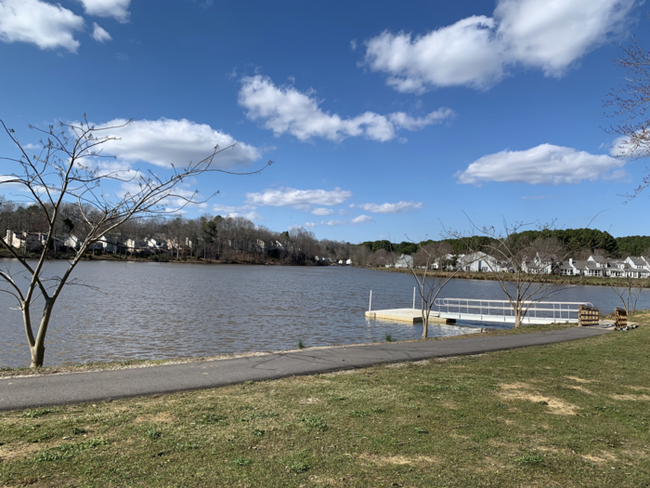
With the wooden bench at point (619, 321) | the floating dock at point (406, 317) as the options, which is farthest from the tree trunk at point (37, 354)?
the wooden bench at point (619, 321)

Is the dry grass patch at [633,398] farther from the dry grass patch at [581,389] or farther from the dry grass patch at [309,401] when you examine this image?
the dry grass patch at [309,401]

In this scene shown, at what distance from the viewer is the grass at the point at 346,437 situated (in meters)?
3.93

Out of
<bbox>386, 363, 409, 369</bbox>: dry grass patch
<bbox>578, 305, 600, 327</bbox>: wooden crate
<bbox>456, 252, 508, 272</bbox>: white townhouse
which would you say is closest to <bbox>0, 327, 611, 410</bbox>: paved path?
<bbox>386, 363, 409, 369</bbox>: dry grass patch

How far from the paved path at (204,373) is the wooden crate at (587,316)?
27.6 feet

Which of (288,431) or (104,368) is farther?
(104,368)

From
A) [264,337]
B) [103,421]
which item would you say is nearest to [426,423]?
[103,421]

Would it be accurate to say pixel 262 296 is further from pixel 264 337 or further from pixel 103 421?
pixel 103 421

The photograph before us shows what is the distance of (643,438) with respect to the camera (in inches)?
208

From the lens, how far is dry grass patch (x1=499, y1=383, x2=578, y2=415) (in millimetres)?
6451

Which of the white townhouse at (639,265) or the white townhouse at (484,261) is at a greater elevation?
the white townhouse at (639,265)

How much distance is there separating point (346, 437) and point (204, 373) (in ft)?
13.7

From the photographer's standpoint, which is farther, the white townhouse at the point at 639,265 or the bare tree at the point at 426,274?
the white townhouse at the point at 639,265

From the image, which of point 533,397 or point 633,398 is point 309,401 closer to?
point 533,397

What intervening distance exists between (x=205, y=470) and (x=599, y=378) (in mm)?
8224
